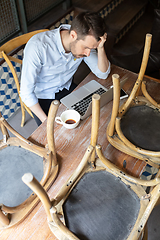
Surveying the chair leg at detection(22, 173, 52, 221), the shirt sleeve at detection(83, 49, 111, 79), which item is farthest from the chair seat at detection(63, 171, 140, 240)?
the shirt sleeve at detection(83, 49, 111, 79)

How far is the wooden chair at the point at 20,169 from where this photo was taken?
2.68 ft

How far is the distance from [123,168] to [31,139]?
52 cm

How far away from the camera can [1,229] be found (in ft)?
2.62

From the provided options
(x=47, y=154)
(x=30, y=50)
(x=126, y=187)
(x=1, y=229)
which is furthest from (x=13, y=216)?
(x=30, y=50)

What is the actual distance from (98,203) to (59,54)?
1.07 meters

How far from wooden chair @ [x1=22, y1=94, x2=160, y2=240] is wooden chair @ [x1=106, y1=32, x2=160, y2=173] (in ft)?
0.54

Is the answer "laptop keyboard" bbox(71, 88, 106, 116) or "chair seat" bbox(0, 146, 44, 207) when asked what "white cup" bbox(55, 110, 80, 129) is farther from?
"chair seat" bbox(0, 146, 44, 207)

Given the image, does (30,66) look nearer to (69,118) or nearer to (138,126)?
(69,118)

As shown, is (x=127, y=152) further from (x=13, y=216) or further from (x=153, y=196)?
(x=13, y=216)

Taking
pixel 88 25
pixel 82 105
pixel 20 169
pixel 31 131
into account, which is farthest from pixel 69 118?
pixel 31 131

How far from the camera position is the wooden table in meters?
0.81

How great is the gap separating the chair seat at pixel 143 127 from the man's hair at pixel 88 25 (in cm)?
56

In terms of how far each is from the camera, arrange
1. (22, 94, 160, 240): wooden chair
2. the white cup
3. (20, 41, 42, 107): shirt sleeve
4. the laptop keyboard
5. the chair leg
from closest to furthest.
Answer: the chair leg < (22, 94, 160, 240): wooden chair < the white cup < the laptop keyboard < (20, 41, 42, 107): shirt sleeve

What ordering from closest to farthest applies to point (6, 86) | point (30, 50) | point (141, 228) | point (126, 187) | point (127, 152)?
point (141, 228) → point (126, 187) → point (127, 152) → point (30, 50) → point (6, 86)
